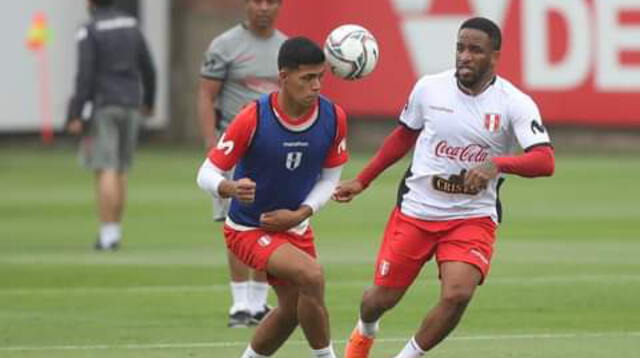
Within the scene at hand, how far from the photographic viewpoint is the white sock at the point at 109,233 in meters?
18.9

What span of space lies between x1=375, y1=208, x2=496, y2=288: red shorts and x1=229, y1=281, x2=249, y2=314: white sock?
2.53 metres

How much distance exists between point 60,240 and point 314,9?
47.8ft

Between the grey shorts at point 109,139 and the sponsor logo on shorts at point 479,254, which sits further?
the grey shorts at point 109,139

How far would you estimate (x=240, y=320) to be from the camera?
45.2ft

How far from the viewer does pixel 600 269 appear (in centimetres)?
1708

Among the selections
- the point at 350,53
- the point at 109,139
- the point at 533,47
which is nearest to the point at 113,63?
the point at 109,139

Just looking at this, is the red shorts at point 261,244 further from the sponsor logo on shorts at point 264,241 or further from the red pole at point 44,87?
the red pole at point 44,87

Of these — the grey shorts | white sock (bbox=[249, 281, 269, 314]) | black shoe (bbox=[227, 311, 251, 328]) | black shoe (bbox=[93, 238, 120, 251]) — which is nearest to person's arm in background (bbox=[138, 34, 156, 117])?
the grey shorts

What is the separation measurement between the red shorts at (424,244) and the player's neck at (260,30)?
3265 mm

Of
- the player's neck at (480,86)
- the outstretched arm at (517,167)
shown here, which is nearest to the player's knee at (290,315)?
the outstretched arm at (517,167)

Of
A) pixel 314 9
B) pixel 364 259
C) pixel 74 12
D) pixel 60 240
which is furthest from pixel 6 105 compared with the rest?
pixel 364 259

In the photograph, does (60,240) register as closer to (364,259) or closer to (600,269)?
(364,259)

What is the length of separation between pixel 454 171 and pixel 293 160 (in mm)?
962

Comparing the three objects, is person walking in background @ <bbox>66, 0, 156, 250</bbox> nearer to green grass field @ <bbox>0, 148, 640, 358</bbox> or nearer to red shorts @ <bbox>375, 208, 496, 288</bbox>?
green grass field @ <bbox>0, 148, 640, 358</bbox>
